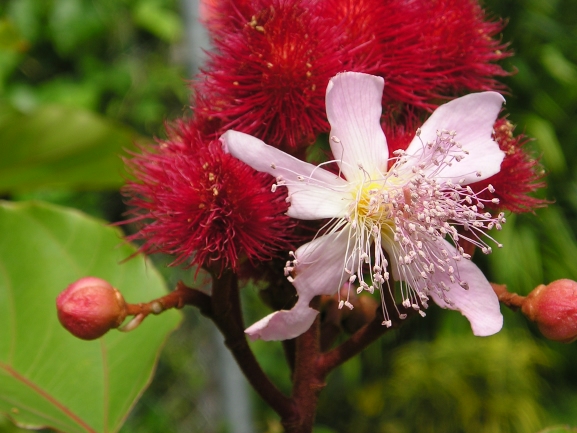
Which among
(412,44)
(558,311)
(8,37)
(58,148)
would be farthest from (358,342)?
(8,37)

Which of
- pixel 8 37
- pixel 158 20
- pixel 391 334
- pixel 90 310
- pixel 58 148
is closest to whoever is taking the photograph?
pixel 90 310

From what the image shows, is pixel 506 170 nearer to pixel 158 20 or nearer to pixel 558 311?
pixel 558 311

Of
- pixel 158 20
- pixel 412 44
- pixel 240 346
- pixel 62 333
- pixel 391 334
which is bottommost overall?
pixel 391 334

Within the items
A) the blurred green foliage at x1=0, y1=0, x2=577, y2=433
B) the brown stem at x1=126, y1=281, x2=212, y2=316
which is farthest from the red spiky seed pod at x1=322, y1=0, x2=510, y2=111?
the blurred green foliage at x1=0, y1=0, x2=577, y2=433

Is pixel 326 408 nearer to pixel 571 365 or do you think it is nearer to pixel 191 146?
pixel 571 365

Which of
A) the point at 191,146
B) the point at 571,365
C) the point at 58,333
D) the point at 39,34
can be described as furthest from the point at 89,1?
the point at 571,365

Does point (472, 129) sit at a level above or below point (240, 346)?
above

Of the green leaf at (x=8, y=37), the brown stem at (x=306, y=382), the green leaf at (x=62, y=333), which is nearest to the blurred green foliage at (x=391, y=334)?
the green leaf at (x=8, y=37)

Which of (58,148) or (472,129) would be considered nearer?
(472,129)
